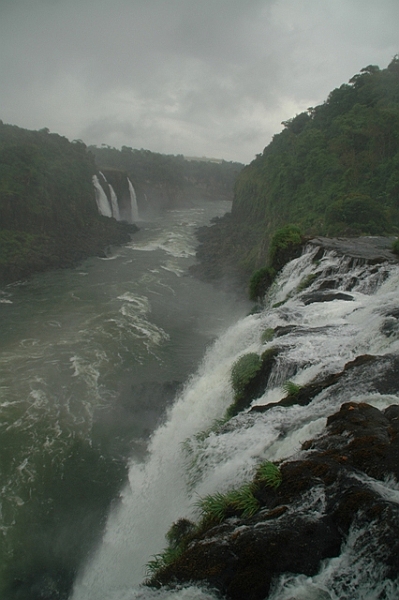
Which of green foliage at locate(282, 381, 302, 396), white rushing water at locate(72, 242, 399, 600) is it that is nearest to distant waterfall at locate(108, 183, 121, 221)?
white rushing water at locate(72, 242, 399, 600)

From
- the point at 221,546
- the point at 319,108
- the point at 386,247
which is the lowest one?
the point at 221,546

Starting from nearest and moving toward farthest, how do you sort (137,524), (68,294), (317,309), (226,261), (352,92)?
1. (137,524)
2. (317,309)
3. (68,294)
4. (226,261)
5. (352,92)

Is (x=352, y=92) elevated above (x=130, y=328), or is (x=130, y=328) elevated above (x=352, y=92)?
(x=352, y=92)

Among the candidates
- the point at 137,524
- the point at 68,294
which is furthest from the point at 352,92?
the point at 137,524

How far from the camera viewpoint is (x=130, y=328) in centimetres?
2273

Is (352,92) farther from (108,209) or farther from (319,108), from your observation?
(108,209)

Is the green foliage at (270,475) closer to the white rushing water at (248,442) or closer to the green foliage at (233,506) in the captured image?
the green foliage at (233,506)

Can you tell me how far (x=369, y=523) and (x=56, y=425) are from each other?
12252mm

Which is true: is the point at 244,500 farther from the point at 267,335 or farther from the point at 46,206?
the point at 46,206

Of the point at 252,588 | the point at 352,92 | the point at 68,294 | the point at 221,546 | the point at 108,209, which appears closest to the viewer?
the point at 252,588

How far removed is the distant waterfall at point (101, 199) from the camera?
55909 mm

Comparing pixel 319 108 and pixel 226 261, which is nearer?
pixel 226 261

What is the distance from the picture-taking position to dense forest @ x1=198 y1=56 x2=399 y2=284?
2620 cm

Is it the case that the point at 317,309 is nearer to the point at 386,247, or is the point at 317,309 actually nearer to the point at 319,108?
the point at 386,247
